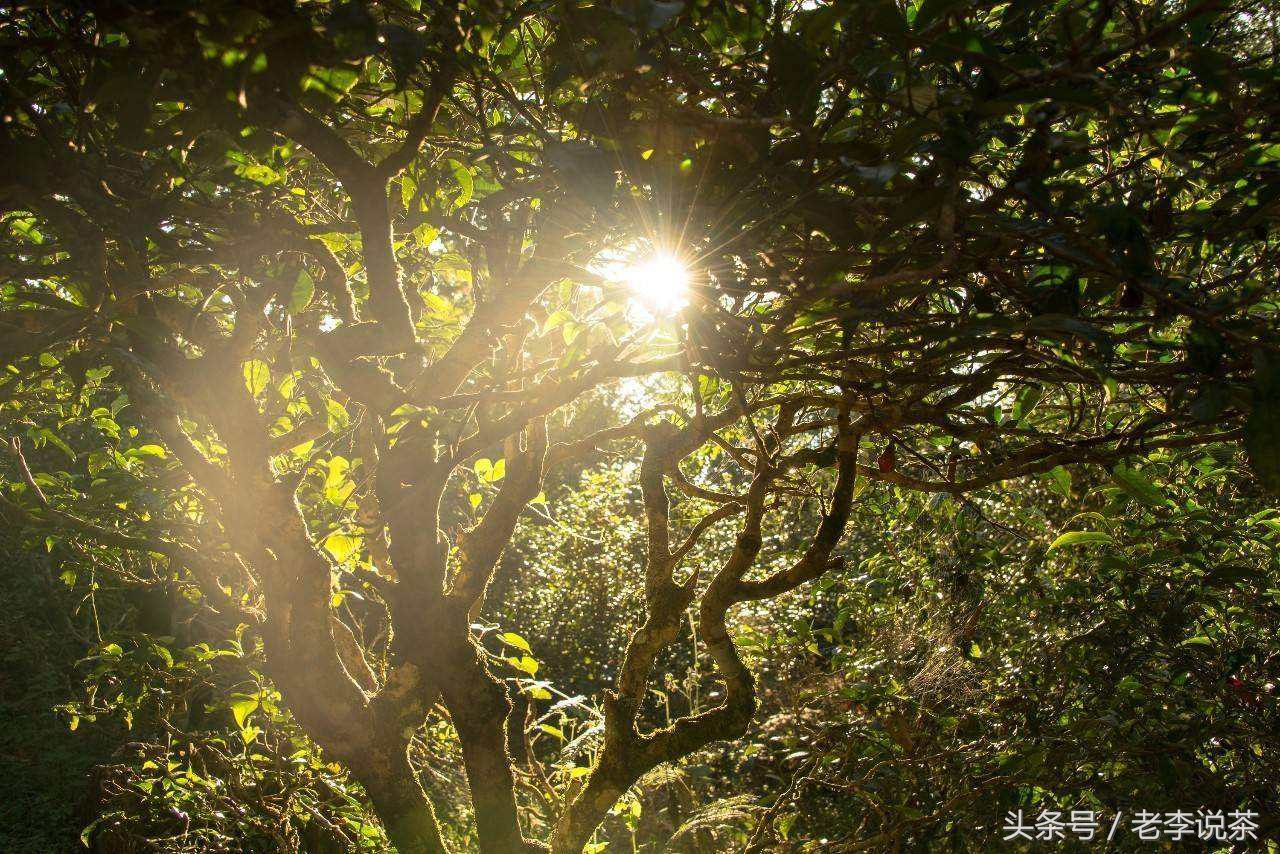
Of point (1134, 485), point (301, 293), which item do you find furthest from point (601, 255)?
point (1134, 485)

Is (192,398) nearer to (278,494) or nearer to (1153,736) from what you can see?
(278,494)

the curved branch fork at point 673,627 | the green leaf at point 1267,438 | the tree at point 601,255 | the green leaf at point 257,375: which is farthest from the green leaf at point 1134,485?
the green leaf at point 257,375

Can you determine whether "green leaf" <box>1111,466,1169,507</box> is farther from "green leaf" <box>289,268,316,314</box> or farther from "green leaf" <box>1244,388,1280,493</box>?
"green leaf" <box>289,268,316,314</box>

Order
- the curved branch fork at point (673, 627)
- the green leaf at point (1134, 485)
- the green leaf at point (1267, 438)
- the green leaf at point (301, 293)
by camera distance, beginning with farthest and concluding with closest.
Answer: the curved branch fork at point (673, 627)
the green leaf at point (301, 293)
the green leaf at point (1134, 485)
the green leaf at point (1267, 438)

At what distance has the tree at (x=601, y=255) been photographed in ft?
3.58

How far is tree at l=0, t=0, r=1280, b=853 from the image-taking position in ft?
3.58

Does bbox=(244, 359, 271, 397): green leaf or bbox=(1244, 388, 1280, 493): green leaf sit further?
bbox=(244, 359, 271, 397): green leaf

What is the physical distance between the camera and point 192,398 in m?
2.07

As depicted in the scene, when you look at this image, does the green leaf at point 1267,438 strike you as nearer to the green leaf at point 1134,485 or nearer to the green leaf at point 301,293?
the green leaf at point 1134,485

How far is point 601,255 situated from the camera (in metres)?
1.87

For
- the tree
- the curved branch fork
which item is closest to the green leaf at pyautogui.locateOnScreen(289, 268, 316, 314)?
the tree

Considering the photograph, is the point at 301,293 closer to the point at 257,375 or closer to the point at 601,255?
the point at 257,375

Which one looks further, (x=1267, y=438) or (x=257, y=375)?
(x=257, y=375)

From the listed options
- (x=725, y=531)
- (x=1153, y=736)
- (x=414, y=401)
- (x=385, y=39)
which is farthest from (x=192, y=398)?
(x=725, y=531)
